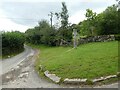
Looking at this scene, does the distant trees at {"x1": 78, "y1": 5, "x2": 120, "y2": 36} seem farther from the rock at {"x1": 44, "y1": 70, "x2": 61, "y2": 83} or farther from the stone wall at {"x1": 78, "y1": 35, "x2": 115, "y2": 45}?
the rock at {"x1": 44, "y1": 70, "x2": 61, "y2": 83}

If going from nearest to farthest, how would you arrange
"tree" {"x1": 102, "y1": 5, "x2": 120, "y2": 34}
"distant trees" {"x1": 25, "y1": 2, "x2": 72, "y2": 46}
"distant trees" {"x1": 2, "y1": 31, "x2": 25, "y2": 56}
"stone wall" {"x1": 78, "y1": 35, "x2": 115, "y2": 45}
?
1. "stone wall" {"x1": 78, "y1": 35, "x2": 115, "y2": 45}
2. "tree" {"x1": 102, "y1": 5, "x2": 120, "y2": 34}
3. "distant trees" {"x1": 2, "y1": 31, "x2": 25, "y2": 56}
4. "distant trees" {"x1": 25, "y1": 2, "x2": 72, "y2": 46}

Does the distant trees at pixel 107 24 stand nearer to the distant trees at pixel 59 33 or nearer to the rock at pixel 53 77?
the distant trees at pixel 59 33

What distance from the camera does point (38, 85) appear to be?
46.6 ft

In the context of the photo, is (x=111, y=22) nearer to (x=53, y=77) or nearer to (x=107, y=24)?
(x=107, y=24)

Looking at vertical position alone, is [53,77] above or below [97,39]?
below

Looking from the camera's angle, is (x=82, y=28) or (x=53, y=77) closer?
(x=53, y=77)

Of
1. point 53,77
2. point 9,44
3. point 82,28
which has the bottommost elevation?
point 53,77

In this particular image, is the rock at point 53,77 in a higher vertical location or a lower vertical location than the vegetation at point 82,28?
lower

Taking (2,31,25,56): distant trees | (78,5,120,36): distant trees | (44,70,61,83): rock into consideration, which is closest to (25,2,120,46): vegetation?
(78,5,120,36): distant trees

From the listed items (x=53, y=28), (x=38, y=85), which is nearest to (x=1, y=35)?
(x=53, y=28)

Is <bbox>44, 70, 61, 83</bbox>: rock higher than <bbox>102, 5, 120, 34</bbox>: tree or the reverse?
the reverse

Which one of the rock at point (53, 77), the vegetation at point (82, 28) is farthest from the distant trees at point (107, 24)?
the rock at point (53, 77)

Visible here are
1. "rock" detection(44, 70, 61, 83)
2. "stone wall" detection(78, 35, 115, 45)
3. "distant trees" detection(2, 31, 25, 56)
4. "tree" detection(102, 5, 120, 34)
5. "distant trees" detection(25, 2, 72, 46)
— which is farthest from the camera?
"distant trees" detection(25, 2, 72, 46)

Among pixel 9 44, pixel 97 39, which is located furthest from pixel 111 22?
pixel 9 44
